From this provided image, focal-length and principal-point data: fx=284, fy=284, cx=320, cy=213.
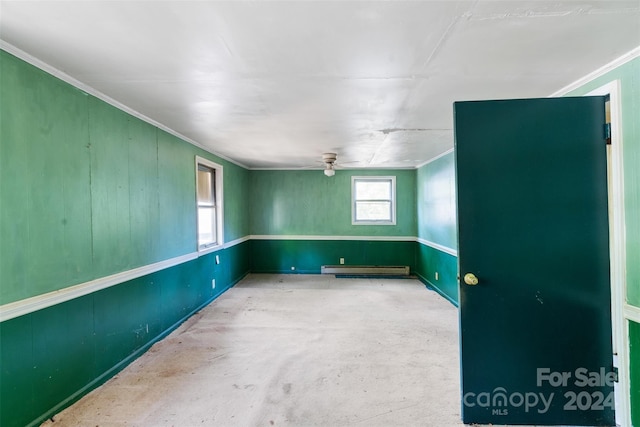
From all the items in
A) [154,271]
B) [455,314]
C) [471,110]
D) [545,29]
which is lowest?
[455,314]

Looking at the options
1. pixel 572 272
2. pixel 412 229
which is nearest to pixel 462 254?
pixel 572 272

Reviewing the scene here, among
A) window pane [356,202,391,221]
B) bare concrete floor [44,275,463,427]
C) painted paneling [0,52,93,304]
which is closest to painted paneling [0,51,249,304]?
painted paneling [0,52,93,304]

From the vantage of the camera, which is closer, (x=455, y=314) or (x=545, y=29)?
(x=545, y=29)

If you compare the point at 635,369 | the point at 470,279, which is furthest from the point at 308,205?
the point at 635,369

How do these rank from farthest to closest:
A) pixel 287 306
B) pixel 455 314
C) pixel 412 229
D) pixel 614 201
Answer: pixel 412 229
pixel 287 306
pixel 455 314
pixel 614 201

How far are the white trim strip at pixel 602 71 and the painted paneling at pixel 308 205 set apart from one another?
396 cm

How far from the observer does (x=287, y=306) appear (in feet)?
13.5

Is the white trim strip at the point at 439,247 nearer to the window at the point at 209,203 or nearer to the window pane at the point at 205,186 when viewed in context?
the window at the point at 209,203

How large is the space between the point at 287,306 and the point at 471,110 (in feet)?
11.1

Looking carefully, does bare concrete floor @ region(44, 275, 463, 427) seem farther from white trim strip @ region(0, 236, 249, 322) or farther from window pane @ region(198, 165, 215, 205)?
window pane @ region(198, 165, 215, 205)

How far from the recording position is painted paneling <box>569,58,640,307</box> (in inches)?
62.3

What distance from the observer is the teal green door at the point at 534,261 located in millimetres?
1724

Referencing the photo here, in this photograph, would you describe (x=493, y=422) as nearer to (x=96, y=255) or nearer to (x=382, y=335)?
(x=382, y=335)

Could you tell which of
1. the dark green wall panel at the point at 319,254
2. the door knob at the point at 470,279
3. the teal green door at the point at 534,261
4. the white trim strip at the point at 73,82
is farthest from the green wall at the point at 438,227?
the white trim strip at the point at 73,82
